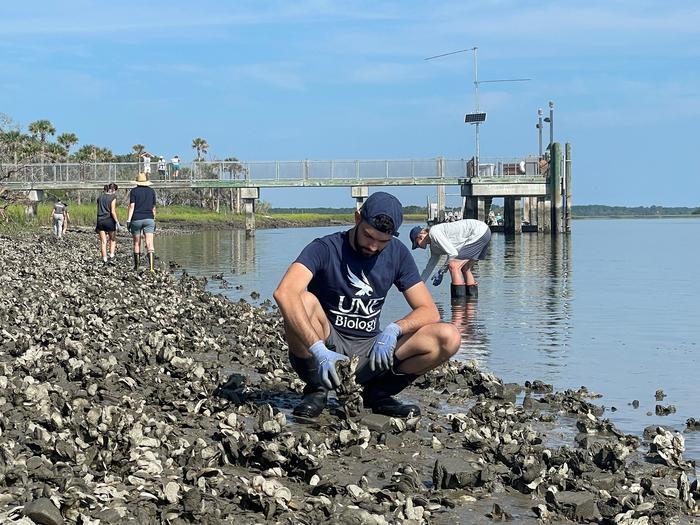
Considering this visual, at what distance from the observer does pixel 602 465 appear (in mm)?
6602

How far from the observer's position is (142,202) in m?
22.1

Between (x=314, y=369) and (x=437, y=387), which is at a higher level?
(x=314, y=369)

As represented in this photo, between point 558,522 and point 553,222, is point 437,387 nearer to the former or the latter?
point 558,522

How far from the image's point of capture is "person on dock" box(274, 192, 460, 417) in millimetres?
7312

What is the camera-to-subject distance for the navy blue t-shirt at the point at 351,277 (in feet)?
24.8

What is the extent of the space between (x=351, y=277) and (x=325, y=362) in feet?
2.49

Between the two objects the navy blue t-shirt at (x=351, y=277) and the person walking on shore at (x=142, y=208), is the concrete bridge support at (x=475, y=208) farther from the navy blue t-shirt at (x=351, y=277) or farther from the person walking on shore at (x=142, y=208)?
the navy blue t-shirt at (x=351, y=277)

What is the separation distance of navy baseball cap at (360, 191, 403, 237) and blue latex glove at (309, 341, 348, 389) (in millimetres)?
1008

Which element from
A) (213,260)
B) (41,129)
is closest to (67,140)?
(41,129)

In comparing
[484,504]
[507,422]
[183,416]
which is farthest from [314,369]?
[484,504]

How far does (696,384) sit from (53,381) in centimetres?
697

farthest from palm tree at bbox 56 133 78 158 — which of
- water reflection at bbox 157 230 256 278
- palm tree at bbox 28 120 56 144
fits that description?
water reflection at bbox 157 230 256 278

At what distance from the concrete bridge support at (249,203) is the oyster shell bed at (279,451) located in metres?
55.0

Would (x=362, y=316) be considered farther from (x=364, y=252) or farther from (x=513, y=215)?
(x=513, y=215)
